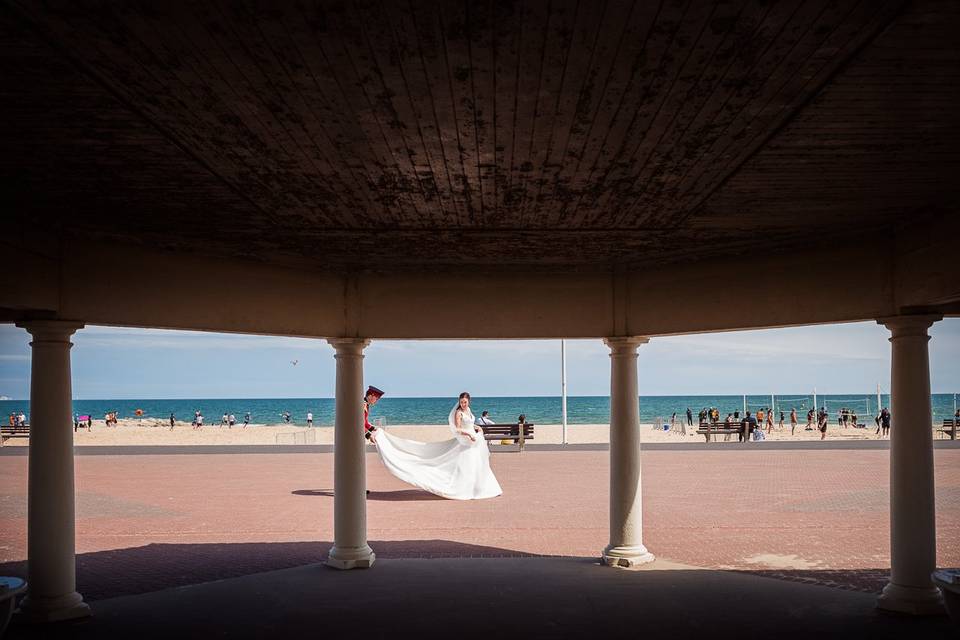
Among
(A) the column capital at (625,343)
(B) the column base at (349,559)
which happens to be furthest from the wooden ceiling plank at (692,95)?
(B) the column base at (349,559)

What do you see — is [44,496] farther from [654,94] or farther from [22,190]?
[654,94]

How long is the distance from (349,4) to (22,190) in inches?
196

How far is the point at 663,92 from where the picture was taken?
4926 mm

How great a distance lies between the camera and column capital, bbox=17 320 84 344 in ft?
30.4

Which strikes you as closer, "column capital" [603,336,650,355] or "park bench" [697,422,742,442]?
"column capital" [603,336,650,355]

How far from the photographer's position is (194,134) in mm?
5688

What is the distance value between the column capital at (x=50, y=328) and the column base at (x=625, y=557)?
8.00 metres

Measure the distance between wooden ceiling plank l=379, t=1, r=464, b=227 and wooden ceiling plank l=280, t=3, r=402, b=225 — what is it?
0.34m

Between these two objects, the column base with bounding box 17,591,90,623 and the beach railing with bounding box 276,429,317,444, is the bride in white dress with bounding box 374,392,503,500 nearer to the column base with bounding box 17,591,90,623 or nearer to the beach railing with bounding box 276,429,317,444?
the column base with bounding box 17,591,90,623

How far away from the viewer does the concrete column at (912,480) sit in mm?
9398

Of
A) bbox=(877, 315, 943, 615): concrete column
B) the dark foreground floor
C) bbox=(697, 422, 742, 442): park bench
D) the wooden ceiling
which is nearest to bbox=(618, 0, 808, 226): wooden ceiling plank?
the wooden ceiling

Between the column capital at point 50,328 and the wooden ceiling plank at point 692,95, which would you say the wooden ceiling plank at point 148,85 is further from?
the column capital at point 50,328

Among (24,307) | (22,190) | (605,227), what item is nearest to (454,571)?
(605,227)

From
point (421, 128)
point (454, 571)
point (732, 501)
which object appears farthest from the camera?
point (732, 501)
